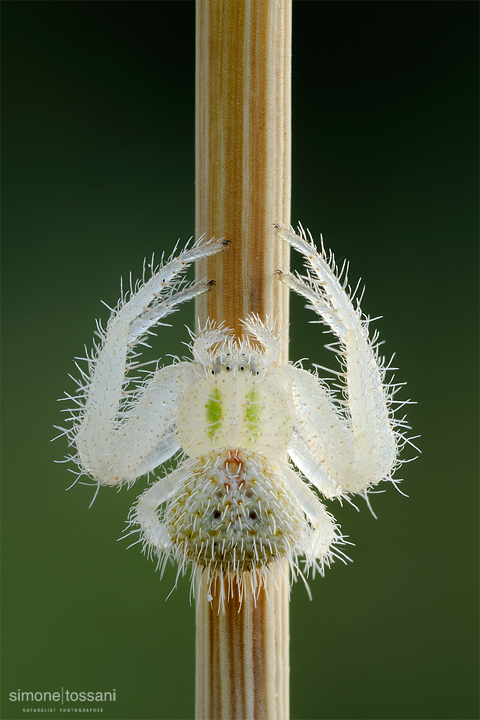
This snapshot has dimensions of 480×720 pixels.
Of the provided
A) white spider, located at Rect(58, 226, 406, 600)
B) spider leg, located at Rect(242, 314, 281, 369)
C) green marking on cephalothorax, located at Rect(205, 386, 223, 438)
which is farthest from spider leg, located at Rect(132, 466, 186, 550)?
spider leg, located at Rect(242, 314, 281, 369)

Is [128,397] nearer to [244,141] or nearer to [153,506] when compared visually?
[153,506]

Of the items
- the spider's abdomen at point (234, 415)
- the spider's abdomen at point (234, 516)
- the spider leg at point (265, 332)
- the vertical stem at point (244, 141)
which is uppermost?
the vertical stem at point (244, 141)

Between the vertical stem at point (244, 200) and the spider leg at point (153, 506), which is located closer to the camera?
the vertical stem at point (244, 200)

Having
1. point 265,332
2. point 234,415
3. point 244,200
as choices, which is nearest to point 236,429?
point 234,415

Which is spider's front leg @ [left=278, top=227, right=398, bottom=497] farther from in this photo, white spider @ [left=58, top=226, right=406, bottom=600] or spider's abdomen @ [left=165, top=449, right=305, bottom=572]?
spider's abdomen @ [left=165, top=449, right=305, bottom=572]

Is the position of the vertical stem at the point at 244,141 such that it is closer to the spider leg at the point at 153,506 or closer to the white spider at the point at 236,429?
the white spider at the point at 236,429

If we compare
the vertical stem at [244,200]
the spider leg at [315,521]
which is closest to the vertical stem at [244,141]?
the vertical stem at [244,200]
